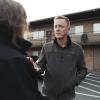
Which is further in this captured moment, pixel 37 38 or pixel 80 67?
pixel 37 38

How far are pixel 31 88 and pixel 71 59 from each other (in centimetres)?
238

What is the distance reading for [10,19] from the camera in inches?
89.0

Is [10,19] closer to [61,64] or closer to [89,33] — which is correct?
[61,64]

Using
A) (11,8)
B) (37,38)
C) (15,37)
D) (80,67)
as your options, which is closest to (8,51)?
(15,37)

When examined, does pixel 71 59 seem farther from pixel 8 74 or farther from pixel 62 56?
pixel 8 74

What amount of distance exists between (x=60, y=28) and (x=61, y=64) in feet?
1.63

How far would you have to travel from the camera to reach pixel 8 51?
221 cm

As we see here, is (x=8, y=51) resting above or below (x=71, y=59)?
above

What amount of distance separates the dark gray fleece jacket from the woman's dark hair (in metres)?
2.17

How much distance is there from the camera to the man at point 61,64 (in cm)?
444

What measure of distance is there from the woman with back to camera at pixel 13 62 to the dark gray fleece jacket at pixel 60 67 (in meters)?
2.07

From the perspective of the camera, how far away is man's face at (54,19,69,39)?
4.64 metres

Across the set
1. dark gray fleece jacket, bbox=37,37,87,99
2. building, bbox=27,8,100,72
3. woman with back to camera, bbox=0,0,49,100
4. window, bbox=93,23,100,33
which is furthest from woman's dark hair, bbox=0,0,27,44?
window, bbox=93,23,100,33

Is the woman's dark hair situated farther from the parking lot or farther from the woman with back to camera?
the parking lot
